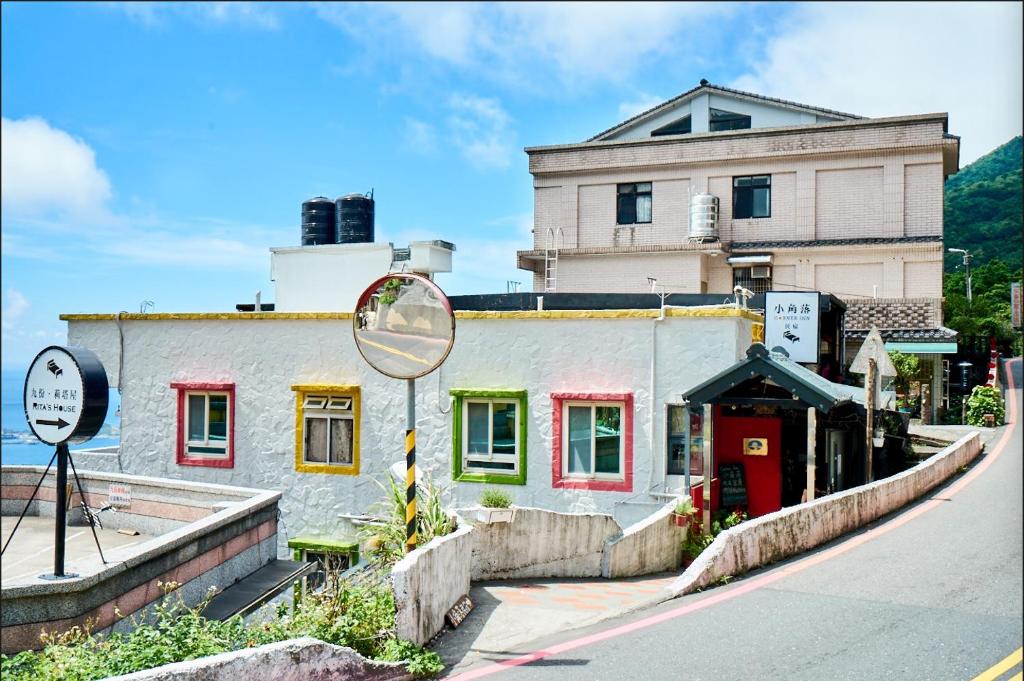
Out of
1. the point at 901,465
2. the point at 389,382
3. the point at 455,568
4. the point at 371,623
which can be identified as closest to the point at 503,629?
the point at 455,568

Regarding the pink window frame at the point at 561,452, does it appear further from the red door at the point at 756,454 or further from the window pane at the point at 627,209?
the window pane at the point at 627,209

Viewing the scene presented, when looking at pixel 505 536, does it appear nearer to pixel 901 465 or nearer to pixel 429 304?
pixel 429 304

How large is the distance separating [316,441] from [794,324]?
1053 cm

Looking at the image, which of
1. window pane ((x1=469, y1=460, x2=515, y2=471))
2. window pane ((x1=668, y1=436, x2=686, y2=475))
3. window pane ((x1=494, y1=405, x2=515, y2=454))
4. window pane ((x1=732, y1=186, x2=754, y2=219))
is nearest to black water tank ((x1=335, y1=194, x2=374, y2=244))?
window pane ((x1=494, y1=405, x2=515, y2=454))

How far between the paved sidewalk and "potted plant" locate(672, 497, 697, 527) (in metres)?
1.20

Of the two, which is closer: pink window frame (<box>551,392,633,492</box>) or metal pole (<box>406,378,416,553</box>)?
metal pole (<box>406,378,416,553</box>)

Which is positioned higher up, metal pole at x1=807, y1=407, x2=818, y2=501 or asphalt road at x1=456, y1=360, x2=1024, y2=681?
metal pole at x1=807, y1=407, x2=818, y2=501

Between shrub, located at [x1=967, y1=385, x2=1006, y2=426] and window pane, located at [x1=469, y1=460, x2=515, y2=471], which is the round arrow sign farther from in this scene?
shrub, located at [x1=967, y1=385, x2=1006, y2=426]

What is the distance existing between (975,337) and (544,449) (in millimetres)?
16781

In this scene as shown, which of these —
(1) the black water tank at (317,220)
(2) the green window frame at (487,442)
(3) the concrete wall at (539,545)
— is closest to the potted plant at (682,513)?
(3) the concrete wall at (539,545)

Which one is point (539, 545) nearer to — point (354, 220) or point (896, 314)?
point (354, 220)

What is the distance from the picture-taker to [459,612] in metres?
9.08

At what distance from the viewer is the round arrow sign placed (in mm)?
10312

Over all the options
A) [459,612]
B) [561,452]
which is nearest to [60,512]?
[459,612]
